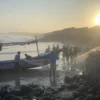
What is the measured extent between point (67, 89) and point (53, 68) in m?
3.99

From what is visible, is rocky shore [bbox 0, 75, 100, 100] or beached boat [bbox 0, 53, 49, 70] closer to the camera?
rocky shore [bbox 0, 75, 100, 100]

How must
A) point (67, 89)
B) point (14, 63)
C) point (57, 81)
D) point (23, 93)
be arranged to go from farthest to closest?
1. point (14, 63)
2. point (57, 81)
3. point (67, 89)
4. point (23, 93)

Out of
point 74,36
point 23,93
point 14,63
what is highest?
point 74,36

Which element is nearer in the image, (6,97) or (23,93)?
(6,97)

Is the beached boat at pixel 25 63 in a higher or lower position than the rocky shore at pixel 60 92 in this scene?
higher

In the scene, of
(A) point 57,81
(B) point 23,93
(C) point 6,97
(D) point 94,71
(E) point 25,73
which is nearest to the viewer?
(C) point 6,97

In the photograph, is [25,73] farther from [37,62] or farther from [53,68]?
[53,68]

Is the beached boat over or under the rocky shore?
over

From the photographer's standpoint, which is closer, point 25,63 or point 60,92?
point 60,92

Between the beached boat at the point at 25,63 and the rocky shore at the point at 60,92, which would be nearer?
the rocky shore at the point at 60,92

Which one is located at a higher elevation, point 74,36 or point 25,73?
point 74,36

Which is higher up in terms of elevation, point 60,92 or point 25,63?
point 25,63

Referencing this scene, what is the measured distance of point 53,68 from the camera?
2002 cm

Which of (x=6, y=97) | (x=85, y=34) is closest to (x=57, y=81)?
(x=6, y=97)
